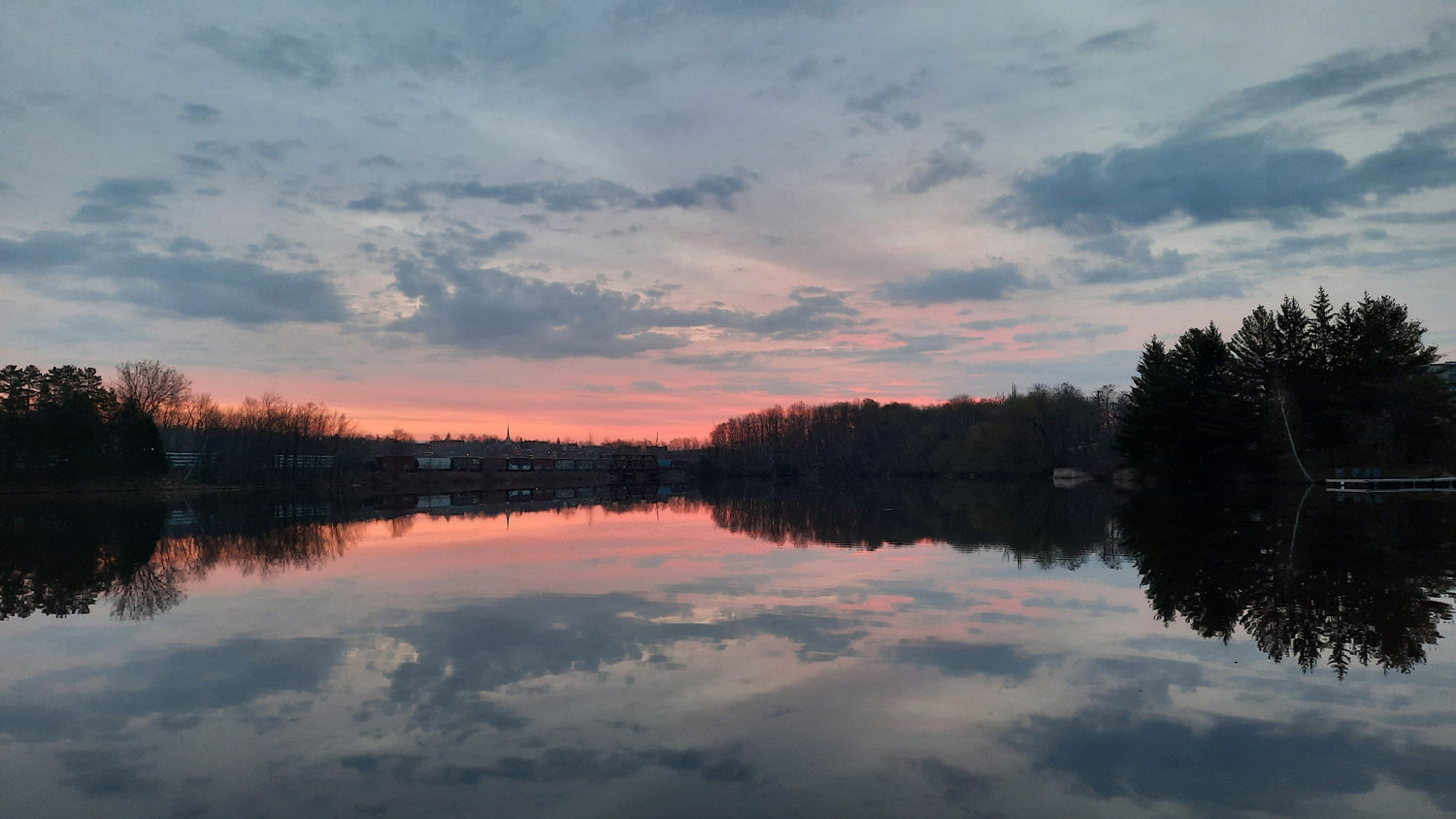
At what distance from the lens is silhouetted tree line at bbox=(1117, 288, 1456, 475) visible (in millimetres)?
52281

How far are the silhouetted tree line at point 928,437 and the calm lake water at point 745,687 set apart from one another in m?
76.7

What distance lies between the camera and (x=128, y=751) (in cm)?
716

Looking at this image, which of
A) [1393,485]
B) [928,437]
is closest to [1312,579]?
[1393,485]

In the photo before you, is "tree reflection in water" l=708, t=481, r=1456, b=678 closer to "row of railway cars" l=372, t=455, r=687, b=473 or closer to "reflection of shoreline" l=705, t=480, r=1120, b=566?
"reflection of shoreline" l=705, t=480, r=1120, b=566

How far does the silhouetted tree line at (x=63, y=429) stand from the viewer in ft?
196

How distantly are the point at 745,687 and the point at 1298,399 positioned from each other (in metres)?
62.0

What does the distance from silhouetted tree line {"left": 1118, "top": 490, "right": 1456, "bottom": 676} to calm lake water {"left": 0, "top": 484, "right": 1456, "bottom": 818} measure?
109 mm

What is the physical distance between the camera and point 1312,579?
14.8m

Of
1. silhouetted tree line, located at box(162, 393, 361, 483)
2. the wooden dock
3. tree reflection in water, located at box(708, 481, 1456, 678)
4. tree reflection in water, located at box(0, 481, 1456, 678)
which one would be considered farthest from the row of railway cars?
the wooden dock

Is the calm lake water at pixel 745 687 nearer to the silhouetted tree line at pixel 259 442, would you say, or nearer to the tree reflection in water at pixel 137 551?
the tree reflection in water at pixel 137 551

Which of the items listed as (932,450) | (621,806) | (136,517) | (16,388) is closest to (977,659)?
(621,806)

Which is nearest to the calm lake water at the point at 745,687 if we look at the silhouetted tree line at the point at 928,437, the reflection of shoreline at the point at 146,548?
the reflection of shoreline at the point at 146,548

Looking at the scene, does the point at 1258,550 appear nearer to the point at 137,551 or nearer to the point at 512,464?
the point at 137,551

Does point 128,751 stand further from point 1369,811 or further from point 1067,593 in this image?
point 1067,593
